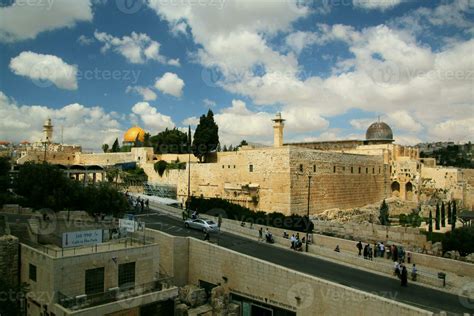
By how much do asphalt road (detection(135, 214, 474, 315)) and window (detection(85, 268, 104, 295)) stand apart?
5.86m

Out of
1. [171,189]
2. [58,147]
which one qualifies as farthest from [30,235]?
[58,147]

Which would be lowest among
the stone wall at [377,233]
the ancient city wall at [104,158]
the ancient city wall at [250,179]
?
the stone wall at [377,233]

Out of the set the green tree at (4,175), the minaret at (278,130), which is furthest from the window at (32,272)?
the minaret at (278,130)

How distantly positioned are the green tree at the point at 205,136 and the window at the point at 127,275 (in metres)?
22.1

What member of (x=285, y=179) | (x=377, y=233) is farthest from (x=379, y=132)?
(x=377, y=233)

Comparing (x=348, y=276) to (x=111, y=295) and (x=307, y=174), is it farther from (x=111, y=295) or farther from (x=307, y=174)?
(x=307, y=174)

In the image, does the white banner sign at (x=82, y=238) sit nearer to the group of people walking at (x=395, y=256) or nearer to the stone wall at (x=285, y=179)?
the group of people walking at (x=395, y=256)

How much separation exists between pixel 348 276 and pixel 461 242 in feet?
32.6

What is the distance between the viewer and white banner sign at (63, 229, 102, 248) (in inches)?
477

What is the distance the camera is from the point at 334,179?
29.9 meters

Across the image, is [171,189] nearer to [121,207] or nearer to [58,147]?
[121,207]

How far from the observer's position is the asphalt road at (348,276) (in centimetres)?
1174

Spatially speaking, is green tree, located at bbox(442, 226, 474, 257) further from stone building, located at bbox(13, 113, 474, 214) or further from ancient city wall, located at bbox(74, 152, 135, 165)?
ancient city wall, located at bbox(74, 152, 135, 165)

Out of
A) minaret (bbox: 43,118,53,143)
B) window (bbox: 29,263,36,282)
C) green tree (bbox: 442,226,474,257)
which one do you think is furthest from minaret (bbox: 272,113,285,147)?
minaret (bbox: 43,118,53,143)
